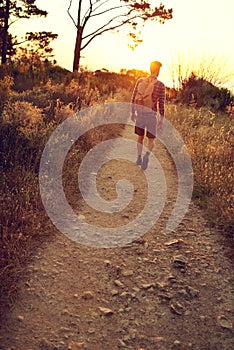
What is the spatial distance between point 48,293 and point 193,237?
81.2 inches

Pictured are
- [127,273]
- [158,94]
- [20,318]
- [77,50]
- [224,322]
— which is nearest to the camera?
[20,318]

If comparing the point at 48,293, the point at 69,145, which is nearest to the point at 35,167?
the point at 69,145

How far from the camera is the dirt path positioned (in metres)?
2.61

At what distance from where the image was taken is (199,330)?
9.03 ft

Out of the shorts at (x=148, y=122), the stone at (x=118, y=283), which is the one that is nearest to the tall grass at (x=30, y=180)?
the stone at (x=118, y=283)

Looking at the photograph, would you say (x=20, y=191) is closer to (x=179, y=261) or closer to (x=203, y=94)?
(x=179, y=261)

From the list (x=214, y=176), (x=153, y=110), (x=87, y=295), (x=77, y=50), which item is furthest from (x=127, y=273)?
(x=77, y=50)

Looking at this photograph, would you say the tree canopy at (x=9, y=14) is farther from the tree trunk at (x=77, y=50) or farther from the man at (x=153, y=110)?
the man at (x=153, y=110)

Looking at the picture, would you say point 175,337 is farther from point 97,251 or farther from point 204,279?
point 97,251

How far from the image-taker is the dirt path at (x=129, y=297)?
2611mm

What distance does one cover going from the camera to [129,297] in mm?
3102

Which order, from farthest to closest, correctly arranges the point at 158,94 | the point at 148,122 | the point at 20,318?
1. the point at 148,122
2. the point at 158,94
3. the point at 20,318

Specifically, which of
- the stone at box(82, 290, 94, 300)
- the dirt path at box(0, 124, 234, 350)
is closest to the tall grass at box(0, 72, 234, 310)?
the dirt path at box(0, 124, 234, 350)

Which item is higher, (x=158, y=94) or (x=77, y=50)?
(x=77, y=50)
